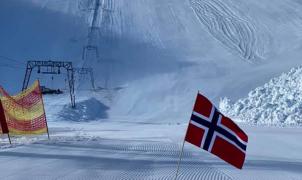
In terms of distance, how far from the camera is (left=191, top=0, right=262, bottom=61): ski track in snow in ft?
181

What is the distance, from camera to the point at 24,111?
60.6 feet

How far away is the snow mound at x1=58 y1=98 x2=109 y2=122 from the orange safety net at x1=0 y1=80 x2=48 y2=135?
1978 cm

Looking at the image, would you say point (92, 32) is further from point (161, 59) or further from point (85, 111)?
point (85, 111)

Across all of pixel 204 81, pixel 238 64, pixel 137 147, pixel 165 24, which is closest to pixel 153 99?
pixel 204 81

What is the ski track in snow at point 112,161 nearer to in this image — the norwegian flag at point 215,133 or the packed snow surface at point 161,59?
the packed snow surface at point 161,59

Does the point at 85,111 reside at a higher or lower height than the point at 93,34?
lower

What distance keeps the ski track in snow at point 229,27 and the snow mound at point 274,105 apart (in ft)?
58.1

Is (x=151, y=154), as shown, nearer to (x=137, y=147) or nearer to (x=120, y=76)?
(x=137, y=147)

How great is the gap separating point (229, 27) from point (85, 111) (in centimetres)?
2117

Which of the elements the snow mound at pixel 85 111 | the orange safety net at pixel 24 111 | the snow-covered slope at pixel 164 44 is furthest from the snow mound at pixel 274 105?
the orange safety net at pixel 24 111

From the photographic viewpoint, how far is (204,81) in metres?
49.0

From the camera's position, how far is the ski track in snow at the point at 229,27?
55.3m

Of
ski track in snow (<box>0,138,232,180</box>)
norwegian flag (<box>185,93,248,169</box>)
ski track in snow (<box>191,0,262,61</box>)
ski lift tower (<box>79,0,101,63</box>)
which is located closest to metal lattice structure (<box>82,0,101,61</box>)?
ski lift tower (<box>79,0,101,63</box>)

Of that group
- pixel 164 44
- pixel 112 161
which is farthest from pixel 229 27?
pixel 112 161
